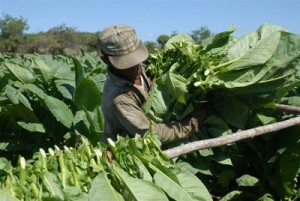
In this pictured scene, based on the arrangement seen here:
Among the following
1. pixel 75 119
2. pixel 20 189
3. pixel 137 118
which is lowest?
pixel 75 119

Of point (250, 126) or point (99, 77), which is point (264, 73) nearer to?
point (250, 126)

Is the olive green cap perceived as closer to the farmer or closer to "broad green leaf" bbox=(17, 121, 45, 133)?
the farmer

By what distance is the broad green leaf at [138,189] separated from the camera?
6.17ft

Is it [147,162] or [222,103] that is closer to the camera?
[147,162]

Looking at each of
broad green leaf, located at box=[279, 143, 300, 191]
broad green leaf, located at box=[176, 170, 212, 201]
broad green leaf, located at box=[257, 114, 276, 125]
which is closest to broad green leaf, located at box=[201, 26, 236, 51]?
broad green leaf, located at box=[257, 114, 276, 125]

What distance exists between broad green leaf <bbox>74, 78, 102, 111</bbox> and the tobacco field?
0.05 m

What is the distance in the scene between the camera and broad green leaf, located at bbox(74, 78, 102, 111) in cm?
417

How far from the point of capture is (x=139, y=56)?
267cm

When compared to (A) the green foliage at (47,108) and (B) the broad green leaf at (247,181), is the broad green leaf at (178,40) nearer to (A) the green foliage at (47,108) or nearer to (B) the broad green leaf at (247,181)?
(B) the broad green leaf at (247,181)

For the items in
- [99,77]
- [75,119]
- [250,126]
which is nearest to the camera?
[250,126]

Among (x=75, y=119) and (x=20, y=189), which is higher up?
(x=20, y=189)

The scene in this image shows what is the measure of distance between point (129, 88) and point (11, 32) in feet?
135

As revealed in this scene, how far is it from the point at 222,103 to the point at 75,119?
5.87 ft

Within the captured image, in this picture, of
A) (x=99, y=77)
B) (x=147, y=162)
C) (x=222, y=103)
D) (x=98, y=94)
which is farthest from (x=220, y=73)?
(x=99, y=77)
